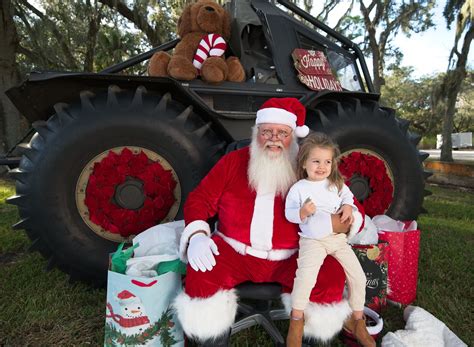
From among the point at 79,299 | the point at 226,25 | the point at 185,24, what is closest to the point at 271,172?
the point at 79,299

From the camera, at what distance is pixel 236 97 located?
2.91 meters

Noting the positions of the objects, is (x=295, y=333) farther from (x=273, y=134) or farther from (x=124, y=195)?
(x=124, y=195)

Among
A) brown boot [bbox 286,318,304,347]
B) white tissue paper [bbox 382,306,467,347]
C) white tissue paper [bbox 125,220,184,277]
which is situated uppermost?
white tissue paper [bbox 125,220,184,277]

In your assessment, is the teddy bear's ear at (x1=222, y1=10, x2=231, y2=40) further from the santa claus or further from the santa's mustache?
the santa's mustache

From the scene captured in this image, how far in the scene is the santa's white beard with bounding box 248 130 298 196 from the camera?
1897 millimetres

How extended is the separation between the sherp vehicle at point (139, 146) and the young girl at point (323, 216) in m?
0.90

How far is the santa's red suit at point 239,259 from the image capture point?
1.61 metres

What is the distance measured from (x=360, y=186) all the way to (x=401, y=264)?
68 centimetres

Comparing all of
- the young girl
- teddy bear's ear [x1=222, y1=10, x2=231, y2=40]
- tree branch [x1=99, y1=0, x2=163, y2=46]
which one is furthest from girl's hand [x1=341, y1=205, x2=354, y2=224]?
tree branch [x1=99, y1=0, x2=163, y2=46]

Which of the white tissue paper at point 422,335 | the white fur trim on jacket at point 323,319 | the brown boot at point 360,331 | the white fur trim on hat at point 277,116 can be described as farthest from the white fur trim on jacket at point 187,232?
the white tissue paper at point 422,335

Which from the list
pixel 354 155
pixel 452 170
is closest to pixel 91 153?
pixel 354 155

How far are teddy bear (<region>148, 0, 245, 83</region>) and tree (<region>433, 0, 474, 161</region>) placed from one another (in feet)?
32.9

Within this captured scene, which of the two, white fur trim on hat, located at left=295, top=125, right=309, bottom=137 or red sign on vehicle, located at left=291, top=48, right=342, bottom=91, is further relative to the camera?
red sign on vehicle, located at left=291, top=48, right=342, bottom=91

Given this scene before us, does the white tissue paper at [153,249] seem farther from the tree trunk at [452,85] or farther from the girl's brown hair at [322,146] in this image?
the tree trunk at [452,85]
